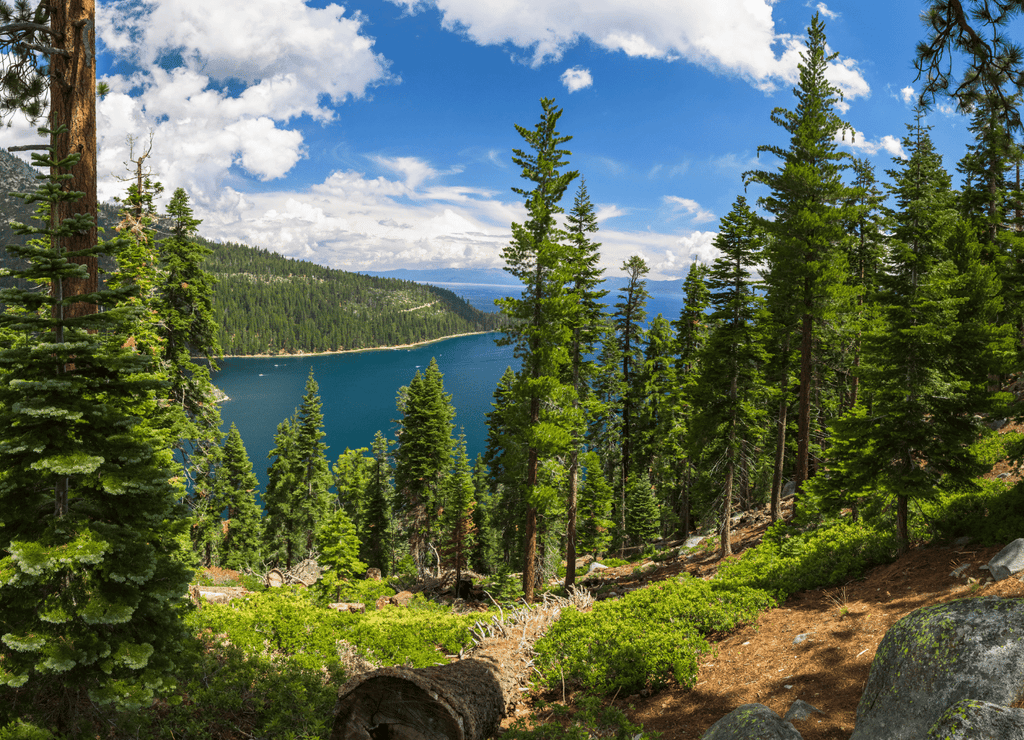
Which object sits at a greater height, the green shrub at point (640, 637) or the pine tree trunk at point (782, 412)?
the pine tree trunk at point (782, 412)

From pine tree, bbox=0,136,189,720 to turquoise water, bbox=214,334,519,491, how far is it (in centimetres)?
4049

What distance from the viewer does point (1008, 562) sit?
7535mm

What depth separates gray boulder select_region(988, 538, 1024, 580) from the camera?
7391mm

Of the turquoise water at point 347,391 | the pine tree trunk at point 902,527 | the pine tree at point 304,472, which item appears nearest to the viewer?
the pine tree trunk at point 902,527

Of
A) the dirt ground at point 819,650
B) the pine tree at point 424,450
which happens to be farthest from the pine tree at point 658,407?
the dirt ground at point 819,650

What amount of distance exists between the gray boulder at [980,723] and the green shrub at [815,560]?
743 cm

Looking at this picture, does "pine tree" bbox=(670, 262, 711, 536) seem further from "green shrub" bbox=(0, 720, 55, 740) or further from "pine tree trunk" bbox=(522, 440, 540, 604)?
"green shrub" bbox=(0, 720, 55, 740)

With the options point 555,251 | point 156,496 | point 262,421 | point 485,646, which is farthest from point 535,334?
point 262,421

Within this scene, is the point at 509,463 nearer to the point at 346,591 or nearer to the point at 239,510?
the point at 346,591

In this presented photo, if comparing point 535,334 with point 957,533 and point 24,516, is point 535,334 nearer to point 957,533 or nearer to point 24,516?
point 957,533

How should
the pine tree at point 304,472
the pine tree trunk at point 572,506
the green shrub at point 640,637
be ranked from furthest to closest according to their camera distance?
the pine tree at point 304,472 < the pine tree trunk at point 572,506 < the green shrub at point 640,637

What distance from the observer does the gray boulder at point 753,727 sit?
4586 mm

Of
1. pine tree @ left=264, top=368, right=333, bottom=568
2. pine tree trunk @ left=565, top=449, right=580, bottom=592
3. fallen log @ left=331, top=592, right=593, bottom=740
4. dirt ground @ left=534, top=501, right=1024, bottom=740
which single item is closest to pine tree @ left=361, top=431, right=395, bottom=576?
pine tree @ left=264, top=368, right=333, bottom=568

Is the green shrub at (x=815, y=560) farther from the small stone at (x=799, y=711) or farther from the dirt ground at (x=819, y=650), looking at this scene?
the small stone at (x=799, y=711)
